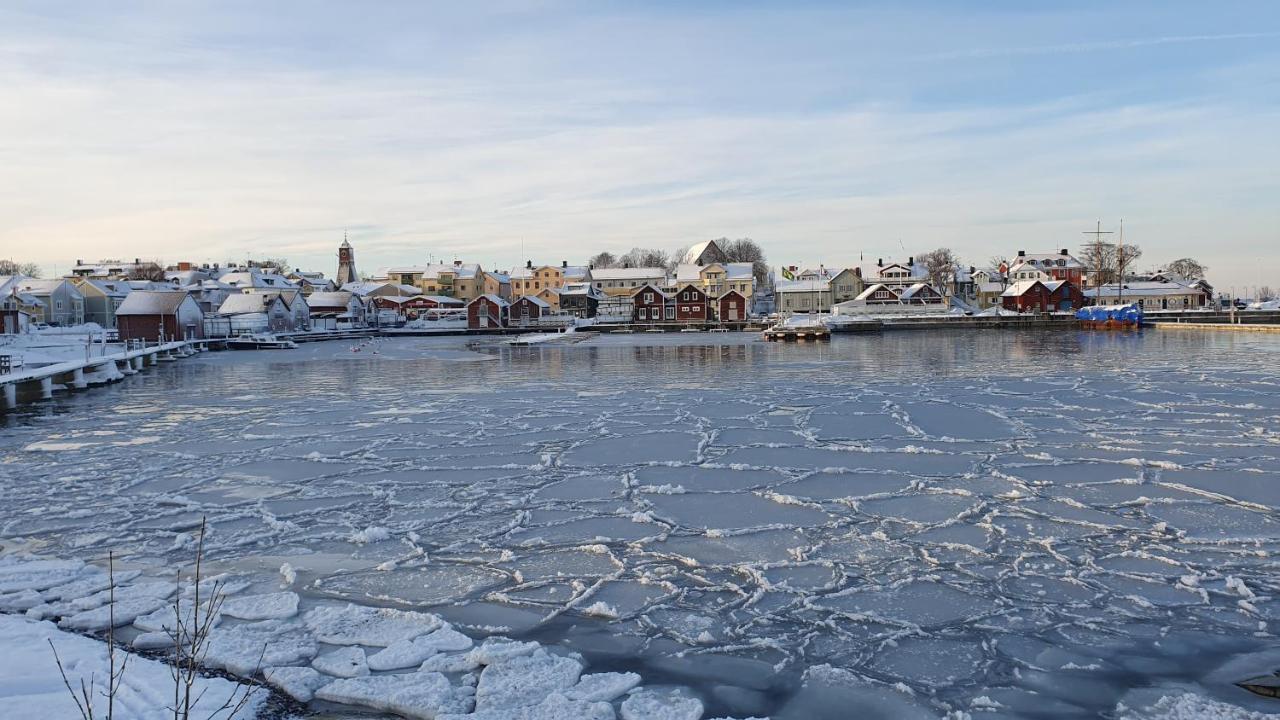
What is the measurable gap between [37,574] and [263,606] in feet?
6.54

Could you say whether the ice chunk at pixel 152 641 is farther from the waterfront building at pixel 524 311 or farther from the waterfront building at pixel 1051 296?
the waterfront building at pixel 1051 296

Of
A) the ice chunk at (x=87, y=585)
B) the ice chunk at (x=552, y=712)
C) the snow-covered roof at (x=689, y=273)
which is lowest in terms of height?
the ice chunk at (x=552, y=712)

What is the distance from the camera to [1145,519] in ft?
25.1

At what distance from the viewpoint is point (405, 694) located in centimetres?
445

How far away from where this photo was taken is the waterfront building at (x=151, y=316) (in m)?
47.1

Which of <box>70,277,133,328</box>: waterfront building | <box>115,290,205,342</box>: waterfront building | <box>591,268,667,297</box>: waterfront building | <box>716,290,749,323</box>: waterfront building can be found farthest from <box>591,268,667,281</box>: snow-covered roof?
<box>115,290,205,342</box>: waterfront building

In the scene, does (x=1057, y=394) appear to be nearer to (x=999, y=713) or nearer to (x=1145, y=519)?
(x=1145, y=519)

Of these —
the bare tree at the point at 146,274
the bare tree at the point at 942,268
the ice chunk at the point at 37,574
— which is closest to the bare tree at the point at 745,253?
the bare tree at the point at 942,268

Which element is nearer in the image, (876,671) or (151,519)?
(876,671)

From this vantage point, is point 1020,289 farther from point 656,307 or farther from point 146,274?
point 146,274

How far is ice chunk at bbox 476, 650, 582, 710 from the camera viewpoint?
14.5 ft

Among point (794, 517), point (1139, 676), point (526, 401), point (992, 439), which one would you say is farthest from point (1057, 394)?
point (1139, 676)

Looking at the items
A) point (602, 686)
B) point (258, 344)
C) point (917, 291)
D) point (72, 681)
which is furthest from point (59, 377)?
point (917, 291)

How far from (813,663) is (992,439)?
825 cm
